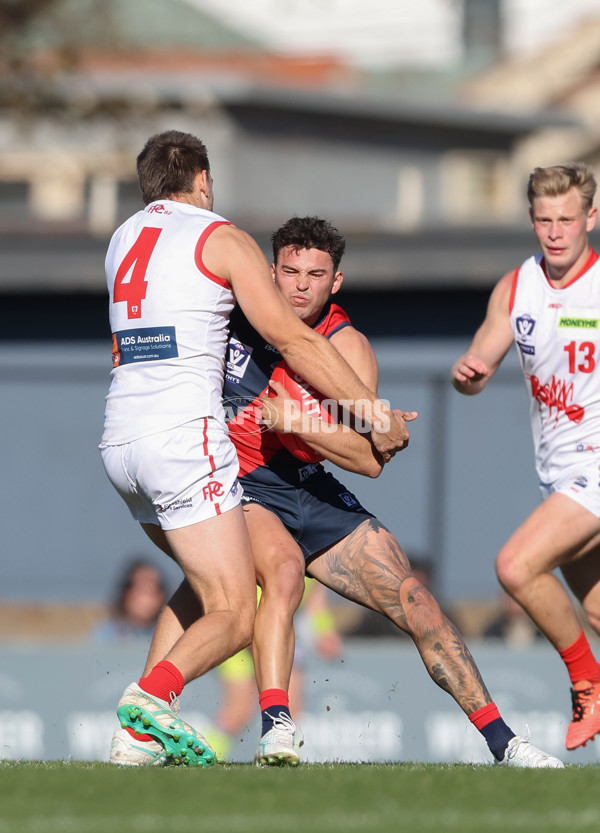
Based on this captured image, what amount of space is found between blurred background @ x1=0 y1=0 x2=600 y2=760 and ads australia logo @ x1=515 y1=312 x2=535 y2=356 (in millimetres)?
4326

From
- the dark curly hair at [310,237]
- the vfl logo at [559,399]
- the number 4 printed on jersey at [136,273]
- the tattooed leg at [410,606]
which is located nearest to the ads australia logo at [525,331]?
the vfl logo at [559,399]

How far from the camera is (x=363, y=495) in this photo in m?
13.1

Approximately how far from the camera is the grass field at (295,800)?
376 cm

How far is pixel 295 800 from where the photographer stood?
418 cm

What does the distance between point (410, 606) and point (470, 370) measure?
1.13m

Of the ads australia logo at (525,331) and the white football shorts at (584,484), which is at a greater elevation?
the ads australia logo at (525,331)

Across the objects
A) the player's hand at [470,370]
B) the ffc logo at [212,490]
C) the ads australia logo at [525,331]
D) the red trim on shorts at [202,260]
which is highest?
the red trim on shorts at [202,260]

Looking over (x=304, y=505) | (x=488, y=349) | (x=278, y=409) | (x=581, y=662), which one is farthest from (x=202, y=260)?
(x=581, y=662)

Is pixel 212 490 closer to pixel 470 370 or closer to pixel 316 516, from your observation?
pixel 316 516

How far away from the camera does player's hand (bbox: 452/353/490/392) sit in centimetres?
605

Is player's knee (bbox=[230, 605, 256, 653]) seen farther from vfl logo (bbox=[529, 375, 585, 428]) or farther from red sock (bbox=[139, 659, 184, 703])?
vfl logo (bbox=[529, 375, 585, 428])

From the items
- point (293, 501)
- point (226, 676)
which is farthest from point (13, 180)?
point (293, 501)

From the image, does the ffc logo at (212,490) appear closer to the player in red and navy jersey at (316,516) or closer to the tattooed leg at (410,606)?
the player in red and navy jersey at (316,516)

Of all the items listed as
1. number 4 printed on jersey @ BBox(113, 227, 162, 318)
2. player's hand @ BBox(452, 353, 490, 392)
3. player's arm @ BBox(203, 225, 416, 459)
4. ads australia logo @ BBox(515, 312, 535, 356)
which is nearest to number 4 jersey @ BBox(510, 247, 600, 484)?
ads australia logo @ BBox(515, 312, 535, 356)
